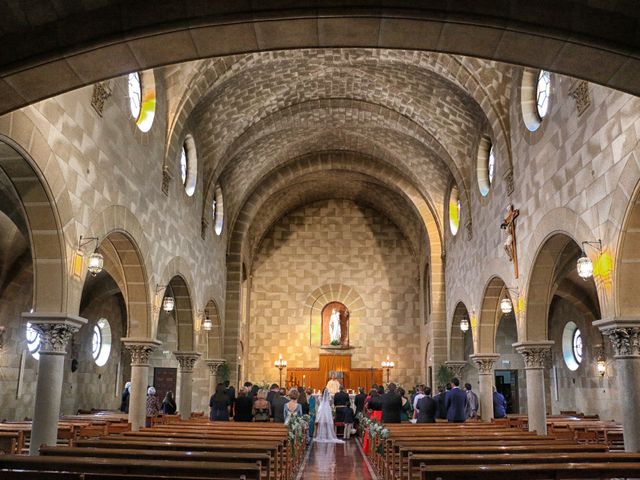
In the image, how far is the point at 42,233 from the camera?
981 cm

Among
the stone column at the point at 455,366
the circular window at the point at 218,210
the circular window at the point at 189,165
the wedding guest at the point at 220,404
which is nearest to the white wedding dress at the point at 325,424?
the wedding guest at the point at 220,404

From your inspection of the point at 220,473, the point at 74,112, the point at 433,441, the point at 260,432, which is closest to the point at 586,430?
the point at 433,441

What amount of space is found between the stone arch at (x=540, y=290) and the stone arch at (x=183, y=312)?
30.9 feet

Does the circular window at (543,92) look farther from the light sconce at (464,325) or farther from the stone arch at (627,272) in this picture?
the light sconce at (464,325)

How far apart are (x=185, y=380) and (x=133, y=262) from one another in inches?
257

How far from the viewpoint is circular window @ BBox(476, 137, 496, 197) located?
1835 centimetres

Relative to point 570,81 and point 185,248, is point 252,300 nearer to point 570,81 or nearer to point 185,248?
point 185,248

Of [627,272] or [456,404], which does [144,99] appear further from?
[627,272]

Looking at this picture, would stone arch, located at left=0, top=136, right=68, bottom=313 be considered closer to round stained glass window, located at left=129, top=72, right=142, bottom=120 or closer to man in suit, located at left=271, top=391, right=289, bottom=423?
round stained glass window, located at left=129, top=72, right=142, bottom=120

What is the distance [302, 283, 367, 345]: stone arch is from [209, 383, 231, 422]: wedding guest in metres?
14.4

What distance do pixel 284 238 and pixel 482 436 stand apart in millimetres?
21889

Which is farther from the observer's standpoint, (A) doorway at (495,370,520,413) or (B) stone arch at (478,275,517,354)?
(A) doorway at (495,370,520,413)

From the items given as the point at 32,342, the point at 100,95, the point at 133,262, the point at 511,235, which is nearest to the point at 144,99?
the point at 100,95

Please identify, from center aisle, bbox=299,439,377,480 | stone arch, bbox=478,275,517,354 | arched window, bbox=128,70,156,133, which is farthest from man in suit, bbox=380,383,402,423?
arched window, bbox=128,70,156,133
